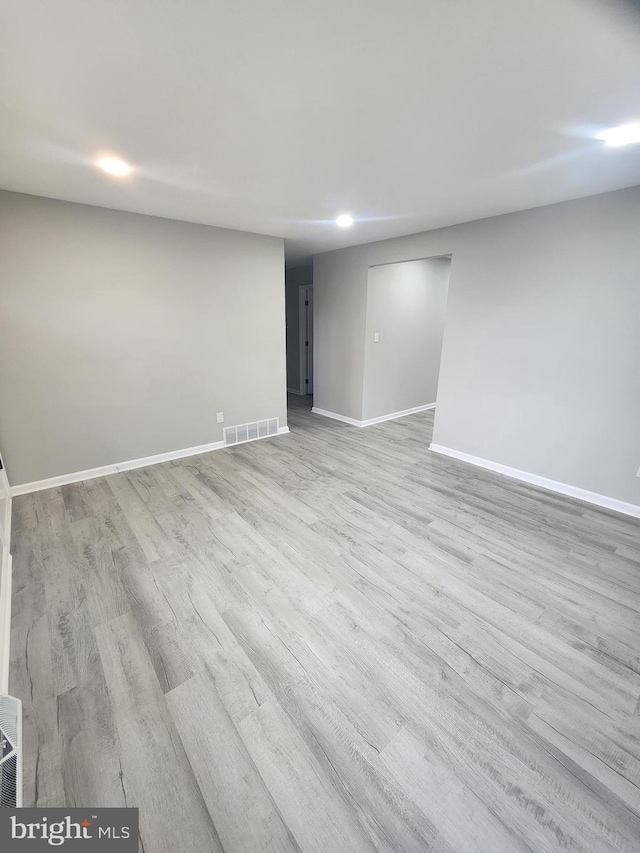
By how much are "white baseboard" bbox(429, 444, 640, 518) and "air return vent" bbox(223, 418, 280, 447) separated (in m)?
2.12

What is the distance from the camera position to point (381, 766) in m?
1.18

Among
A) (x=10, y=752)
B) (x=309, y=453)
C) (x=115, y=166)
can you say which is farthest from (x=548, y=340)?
(x=10, y=752)

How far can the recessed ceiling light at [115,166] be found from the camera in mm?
2051

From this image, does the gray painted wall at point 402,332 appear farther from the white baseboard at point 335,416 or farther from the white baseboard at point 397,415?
the white baseboard at point 335,416

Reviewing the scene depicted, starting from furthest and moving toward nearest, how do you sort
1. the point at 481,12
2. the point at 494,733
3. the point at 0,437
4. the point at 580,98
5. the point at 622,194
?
the point at 0,437 < the point at 622,194 < the point at 580,98 < the point at 494,733 < the point at 481,12

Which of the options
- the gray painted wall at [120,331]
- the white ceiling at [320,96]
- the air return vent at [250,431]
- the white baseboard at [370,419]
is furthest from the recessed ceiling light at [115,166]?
the white baseboard at [370,419]

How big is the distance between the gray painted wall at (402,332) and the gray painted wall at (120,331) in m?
1.42

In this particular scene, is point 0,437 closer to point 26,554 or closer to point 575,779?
point 26,554

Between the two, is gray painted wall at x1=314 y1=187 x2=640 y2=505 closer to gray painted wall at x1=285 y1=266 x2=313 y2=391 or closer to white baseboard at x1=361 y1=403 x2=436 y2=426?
white baseboard at x1=361 y1=403 x2=436 y2=426

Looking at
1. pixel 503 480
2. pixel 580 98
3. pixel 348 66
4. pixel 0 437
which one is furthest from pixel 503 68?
pixel 0 437

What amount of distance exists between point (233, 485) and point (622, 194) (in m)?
3.93

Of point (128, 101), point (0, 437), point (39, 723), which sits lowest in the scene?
point (39, 723)

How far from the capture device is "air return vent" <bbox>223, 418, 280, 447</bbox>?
4.16 meters

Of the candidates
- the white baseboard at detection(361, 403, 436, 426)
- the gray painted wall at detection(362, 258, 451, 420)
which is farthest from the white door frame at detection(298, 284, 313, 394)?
the white baseboard at detection(361, 403, 436, 426)
